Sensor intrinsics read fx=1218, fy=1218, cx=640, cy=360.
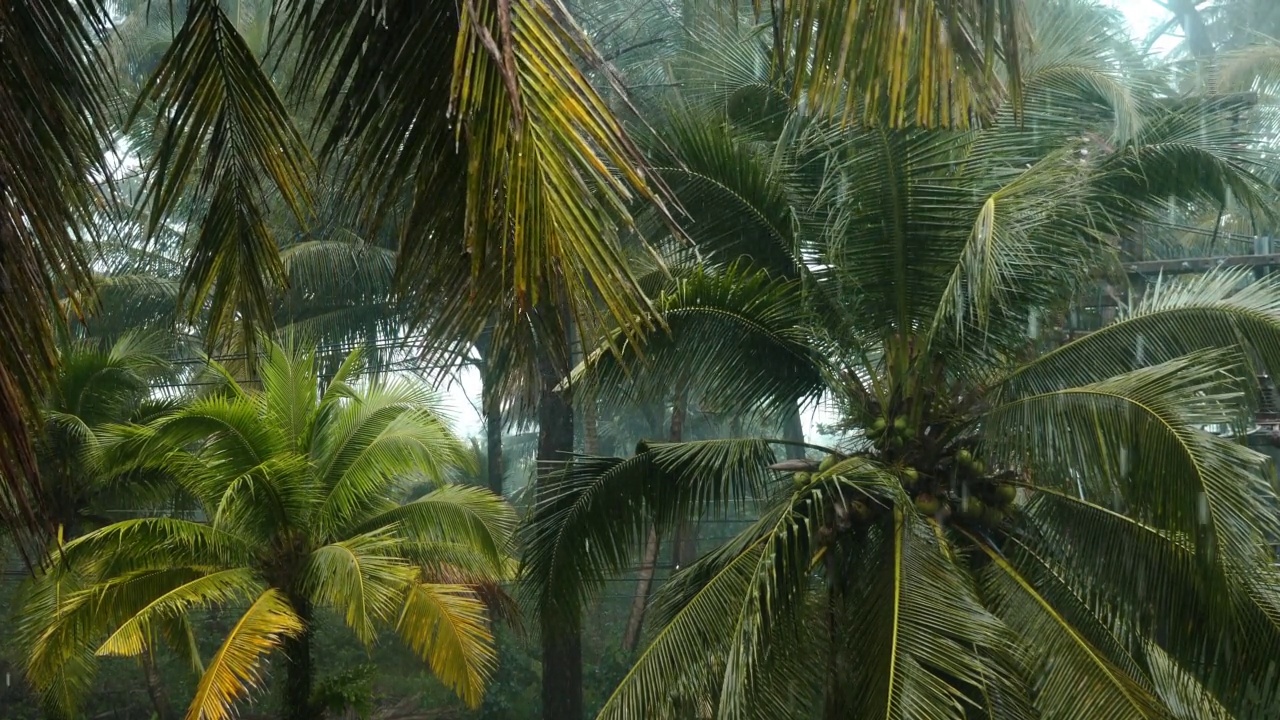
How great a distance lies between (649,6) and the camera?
57.2 ft

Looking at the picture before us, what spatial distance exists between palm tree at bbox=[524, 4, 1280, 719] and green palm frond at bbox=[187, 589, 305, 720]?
189 centimetres

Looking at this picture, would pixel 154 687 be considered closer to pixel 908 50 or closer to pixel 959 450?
pixel 959 450

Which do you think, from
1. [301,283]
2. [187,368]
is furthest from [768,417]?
[187,368]

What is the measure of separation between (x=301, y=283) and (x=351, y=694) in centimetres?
719

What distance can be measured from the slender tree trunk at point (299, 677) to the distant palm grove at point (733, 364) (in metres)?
0.03

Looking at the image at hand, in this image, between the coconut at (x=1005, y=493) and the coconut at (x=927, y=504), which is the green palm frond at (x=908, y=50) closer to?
the coconut at (x=927, y=504)

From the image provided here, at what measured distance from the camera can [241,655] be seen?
8.30 metres

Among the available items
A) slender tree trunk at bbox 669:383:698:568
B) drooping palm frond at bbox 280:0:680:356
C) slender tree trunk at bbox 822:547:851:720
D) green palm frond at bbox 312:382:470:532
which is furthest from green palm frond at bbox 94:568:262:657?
drooping palm frond at bbox 280:0:680:356

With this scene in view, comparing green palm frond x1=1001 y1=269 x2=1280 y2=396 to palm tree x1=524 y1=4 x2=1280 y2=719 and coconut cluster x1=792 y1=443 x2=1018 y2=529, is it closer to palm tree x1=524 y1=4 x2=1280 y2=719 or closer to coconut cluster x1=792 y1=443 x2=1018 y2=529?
palm tree x1=524 y1=4 x2=1280 y2=719

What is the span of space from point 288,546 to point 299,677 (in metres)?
1.14

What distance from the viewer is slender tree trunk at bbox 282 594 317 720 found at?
9.99 m

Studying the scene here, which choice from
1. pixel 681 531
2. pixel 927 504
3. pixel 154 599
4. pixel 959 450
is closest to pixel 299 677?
pixel 154 599

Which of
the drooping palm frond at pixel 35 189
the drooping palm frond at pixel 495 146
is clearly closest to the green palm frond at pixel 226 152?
the drooping palm frond at pixel 35 189

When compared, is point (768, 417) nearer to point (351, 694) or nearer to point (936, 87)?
point (351, 694)
